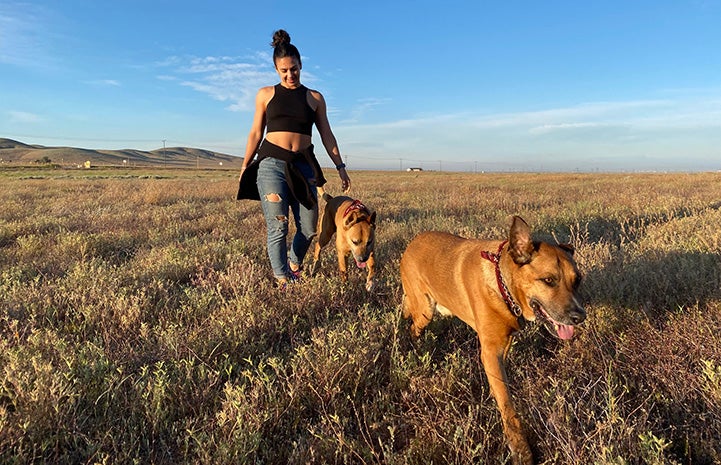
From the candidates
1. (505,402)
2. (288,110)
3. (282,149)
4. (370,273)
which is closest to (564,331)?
(505,402)

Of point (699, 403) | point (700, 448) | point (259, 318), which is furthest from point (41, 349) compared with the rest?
point (699, 403)

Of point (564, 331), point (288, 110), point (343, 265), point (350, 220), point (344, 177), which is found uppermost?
point (288, 110)

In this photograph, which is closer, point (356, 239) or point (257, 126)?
point (257, 126)

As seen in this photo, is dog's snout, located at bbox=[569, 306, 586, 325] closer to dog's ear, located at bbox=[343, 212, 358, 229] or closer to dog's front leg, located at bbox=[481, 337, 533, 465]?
dog's front leg, located at bbox=[481, 337, 533, 465]

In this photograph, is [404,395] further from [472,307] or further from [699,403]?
[699,403]

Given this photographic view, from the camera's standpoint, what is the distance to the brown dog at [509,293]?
7.04ft

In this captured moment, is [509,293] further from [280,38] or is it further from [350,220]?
[280,38]

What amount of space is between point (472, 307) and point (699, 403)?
52.3 inches

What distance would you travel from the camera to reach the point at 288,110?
14.5 feet

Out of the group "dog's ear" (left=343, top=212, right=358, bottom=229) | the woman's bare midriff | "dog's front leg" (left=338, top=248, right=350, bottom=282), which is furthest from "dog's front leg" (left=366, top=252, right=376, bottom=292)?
the woman's bare midriff

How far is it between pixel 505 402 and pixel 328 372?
1073mm

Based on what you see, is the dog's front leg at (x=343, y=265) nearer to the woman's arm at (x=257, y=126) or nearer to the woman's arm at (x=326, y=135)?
the woman's arm at (x=326, y=135)

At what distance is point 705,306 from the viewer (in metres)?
3.21

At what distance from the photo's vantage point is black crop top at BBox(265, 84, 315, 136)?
441 cm
